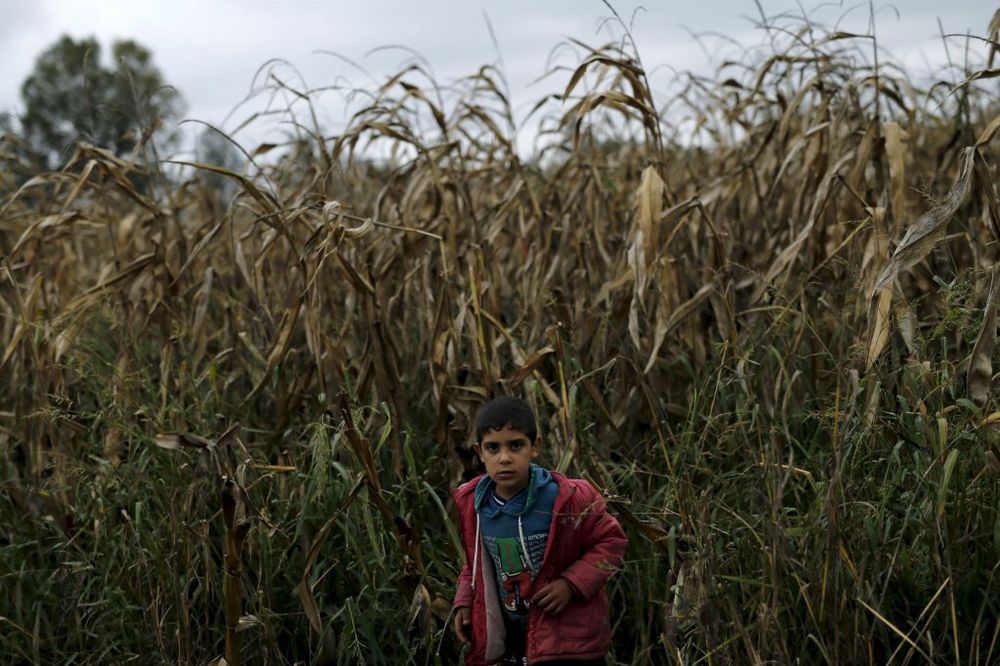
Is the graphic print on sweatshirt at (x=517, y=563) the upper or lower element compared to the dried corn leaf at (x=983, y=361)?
lower

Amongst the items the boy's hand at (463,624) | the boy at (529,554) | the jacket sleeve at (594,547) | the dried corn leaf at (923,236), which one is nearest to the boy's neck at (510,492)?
the boy at (529,554)

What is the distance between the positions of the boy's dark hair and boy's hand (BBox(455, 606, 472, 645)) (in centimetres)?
42

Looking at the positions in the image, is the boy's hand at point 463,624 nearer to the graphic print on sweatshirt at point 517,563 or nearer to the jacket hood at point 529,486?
the graphic print on sweatshirt at point 517,563

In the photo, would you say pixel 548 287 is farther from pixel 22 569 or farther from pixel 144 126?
pixel 22 569

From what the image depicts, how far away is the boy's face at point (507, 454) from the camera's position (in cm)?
226

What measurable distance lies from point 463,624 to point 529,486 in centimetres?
35

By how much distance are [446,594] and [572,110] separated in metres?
1.87

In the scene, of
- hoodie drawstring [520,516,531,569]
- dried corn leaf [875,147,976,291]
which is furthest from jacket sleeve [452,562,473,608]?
dried corn leaf [875,147,976,291]

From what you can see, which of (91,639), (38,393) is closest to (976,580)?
(91,639)

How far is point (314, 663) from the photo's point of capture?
9.07 ft

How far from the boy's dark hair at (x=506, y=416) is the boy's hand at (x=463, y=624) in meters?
0.42

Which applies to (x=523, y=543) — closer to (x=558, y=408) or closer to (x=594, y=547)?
(x=594, y=547)

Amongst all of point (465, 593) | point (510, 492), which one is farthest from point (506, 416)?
point (465, 593)

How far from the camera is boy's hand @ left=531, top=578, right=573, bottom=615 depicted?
2.26 metres
